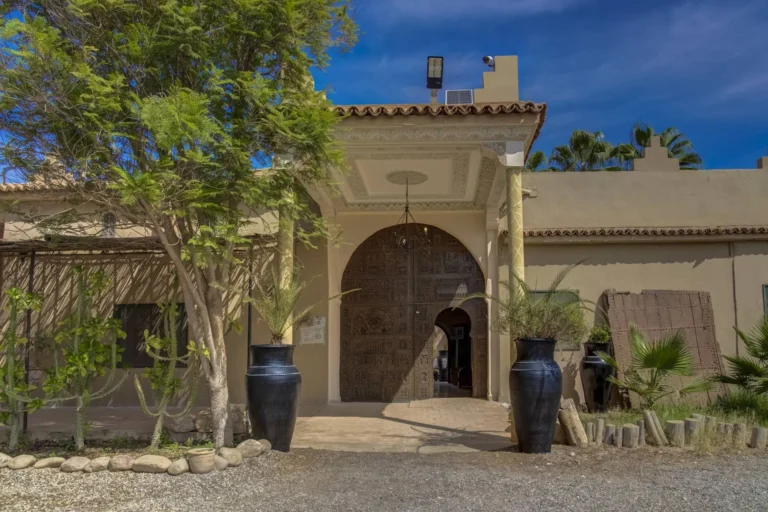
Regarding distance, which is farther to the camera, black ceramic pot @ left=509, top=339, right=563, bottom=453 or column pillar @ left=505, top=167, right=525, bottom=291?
column pillar @ left=505, top=167, right=525, bottom=291

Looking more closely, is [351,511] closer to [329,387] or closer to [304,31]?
[304,31]

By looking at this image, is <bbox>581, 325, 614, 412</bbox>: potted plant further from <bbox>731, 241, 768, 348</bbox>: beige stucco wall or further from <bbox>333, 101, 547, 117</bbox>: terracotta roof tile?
<bbox>333, 101, 547, 117</bbox>: terracotta roof tile

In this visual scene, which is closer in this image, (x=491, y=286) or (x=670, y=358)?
(x=670, y=358)

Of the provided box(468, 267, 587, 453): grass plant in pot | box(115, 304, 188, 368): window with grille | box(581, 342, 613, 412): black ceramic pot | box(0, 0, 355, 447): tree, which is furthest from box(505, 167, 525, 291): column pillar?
box(115, 304, 188, 368): window with grille

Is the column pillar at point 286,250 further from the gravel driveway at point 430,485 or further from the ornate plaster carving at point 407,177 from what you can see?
the ornate plaster carving at point 407,177

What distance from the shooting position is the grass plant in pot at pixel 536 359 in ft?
21.9

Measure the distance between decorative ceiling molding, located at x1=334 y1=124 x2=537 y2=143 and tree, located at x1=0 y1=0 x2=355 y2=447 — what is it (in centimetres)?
143

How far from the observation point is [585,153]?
27.3 metres

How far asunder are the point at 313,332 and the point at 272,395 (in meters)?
4.84

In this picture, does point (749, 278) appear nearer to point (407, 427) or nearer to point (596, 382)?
point (596, 382)

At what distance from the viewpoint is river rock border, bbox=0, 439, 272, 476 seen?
6134 mm

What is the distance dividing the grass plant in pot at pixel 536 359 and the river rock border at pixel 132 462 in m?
2.72

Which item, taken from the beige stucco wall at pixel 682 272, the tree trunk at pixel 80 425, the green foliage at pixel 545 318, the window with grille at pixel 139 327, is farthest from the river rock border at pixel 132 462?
the beige stucco wall at pixel 682 272

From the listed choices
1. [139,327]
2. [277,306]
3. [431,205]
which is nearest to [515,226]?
[277,306]
